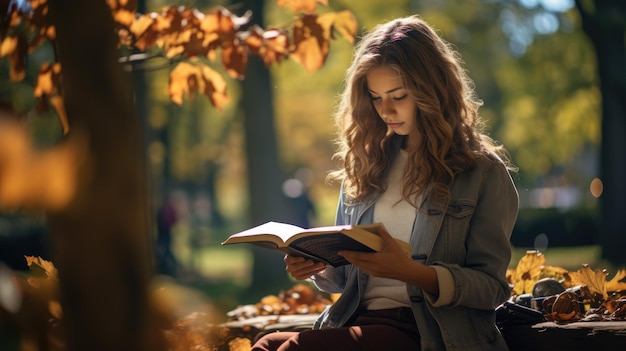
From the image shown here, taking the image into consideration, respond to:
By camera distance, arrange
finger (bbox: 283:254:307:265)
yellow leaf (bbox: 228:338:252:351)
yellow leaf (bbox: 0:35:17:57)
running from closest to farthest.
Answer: finger (bbox: 283:254:307:265) < yellow leaf (bbox: 228:338:252:351) < yellow leaf (bbox: 0:35:17:57)

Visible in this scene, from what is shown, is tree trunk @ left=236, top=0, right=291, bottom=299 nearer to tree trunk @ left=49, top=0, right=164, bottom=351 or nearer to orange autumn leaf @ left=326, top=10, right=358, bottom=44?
orange autumn leaf @ left=326, top=10, right=358, bottom=44

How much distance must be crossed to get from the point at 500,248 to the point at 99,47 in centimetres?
208

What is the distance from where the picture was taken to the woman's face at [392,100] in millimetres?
3418

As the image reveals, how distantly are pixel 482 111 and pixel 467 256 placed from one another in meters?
24.5

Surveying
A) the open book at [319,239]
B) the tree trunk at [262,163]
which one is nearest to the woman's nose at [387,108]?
the open book at [319,239]

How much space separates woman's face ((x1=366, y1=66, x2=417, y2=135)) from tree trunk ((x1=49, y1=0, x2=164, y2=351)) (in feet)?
6.88

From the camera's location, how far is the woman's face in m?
3.42

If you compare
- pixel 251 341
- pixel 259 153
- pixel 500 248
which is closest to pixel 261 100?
pixel 259 153

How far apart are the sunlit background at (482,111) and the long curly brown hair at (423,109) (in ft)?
33.4

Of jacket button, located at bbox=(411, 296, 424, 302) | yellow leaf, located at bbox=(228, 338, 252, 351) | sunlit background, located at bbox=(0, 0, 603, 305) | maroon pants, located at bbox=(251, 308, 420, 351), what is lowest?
sunlit background, located at bbox=(0, 0, 603, 305)

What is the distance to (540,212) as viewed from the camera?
19203 mm

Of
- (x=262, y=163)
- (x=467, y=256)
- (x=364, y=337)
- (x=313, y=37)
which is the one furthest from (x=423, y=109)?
(x=262, y=163)

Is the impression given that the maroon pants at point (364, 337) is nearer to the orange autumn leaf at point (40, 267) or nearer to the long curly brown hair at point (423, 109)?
the long curly brown hair at point (423, 109)

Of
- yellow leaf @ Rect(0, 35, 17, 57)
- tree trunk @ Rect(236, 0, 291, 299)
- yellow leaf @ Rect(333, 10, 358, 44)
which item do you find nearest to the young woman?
yellow leaf @ Rect(333, 10, 358, 44)
